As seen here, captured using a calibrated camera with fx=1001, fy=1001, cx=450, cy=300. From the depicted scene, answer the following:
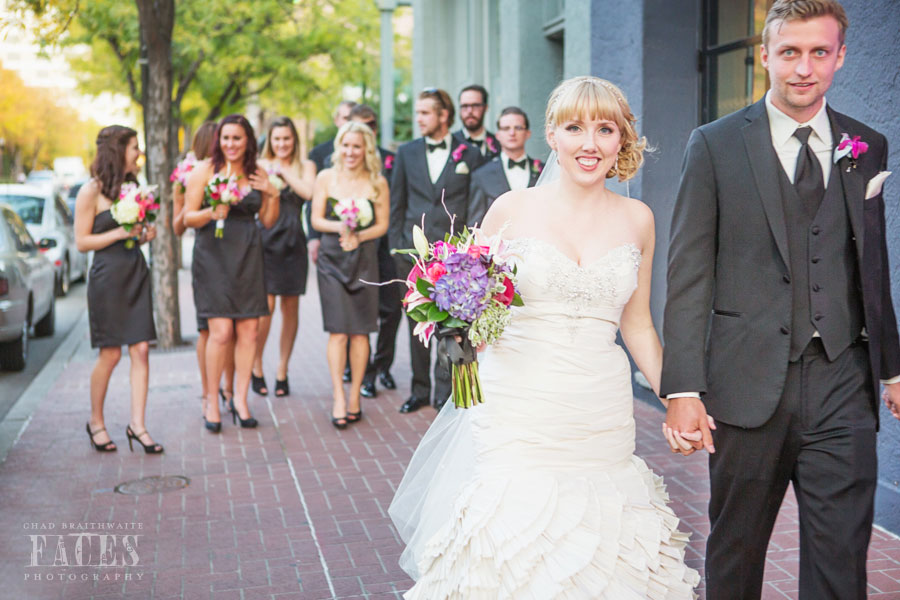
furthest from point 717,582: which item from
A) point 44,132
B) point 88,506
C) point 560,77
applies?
point 44,132

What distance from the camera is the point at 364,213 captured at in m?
8.00

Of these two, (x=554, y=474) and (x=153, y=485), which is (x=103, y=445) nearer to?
(x=153, y=485)

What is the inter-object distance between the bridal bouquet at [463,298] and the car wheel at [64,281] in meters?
14.8

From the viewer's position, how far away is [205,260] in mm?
7801

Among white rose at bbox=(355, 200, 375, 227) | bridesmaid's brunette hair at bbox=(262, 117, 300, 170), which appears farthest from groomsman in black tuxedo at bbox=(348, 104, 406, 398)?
white rose at bbox=(355, 200, 375, 227)

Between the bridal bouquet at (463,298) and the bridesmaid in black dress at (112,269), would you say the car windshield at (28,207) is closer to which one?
the bridesmaid in black dress at (112,269)

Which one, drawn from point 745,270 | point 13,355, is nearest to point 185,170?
point 13,355

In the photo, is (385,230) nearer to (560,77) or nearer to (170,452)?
(170,452)

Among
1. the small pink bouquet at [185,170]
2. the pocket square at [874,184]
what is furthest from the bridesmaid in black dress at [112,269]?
the pocket square at [874,184]

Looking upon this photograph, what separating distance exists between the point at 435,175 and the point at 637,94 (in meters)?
1.77

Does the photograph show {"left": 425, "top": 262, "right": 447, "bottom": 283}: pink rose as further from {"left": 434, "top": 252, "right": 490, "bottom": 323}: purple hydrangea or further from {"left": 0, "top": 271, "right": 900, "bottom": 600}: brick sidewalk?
{"left": 0, "top": 271, "right": 900, "bottom": 600}: brick sidewalk

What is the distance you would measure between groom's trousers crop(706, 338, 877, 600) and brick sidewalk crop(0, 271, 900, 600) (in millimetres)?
1414

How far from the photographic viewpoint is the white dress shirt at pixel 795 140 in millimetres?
3268

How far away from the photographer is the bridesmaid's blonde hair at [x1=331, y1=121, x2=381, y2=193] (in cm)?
798
